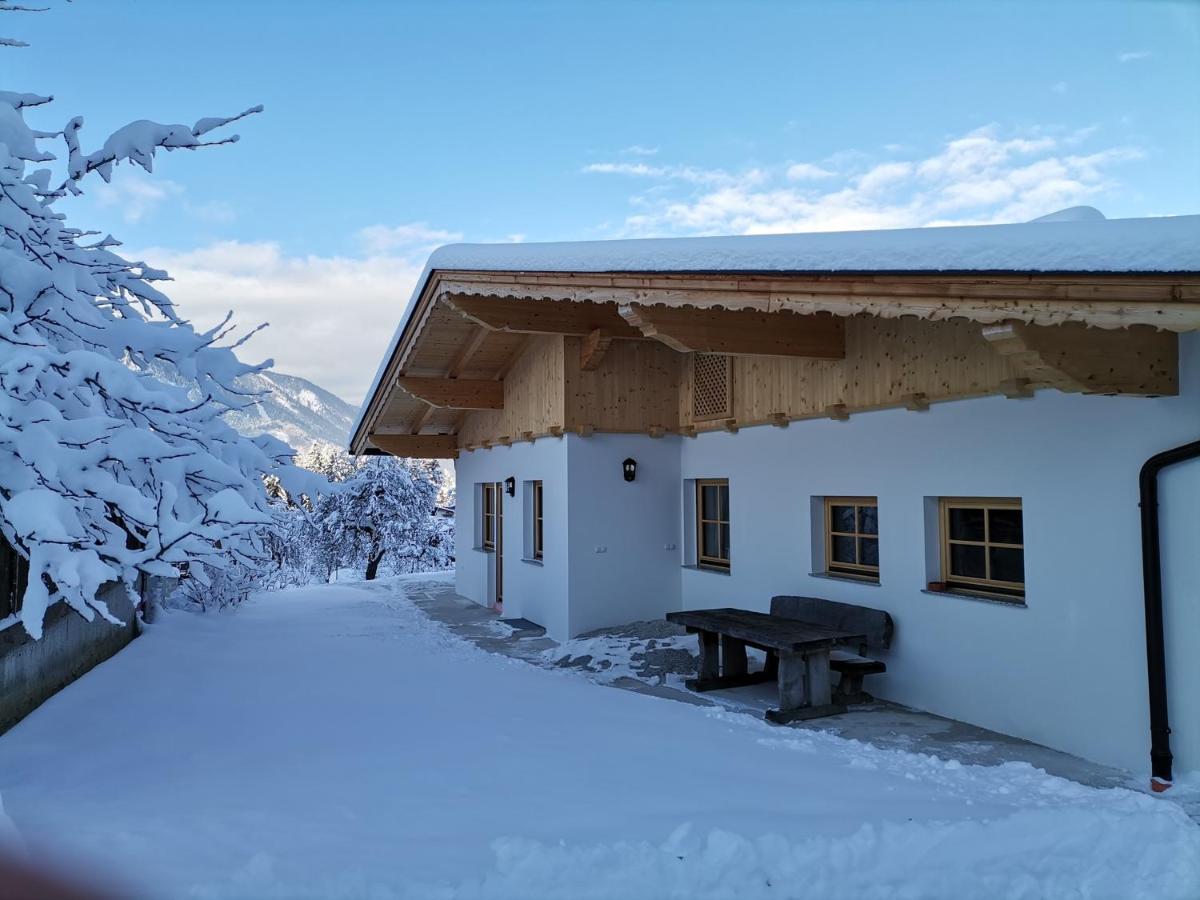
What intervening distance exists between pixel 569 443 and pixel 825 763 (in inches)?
215

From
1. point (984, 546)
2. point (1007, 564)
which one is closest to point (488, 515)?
point (984, 546)

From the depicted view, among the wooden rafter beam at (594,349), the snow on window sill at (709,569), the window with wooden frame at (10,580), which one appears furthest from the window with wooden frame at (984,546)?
the window with wooden frame at (10,580)

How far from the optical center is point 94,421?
8.87ft

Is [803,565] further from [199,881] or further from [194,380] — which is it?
[199,881]

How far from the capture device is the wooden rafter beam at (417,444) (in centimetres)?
1398

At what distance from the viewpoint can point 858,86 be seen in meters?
15.3

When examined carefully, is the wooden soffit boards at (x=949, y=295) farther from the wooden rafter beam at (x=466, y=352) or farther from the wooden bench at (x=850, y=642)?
the wooden rafter beam at (x=466, y=352)

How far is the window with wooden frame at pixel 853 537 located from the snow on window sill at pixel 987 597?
754 millimetres

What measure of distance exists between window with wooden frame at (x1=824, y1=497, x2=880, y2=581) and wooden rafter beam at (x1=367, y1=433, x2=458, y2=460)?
849 centimetres

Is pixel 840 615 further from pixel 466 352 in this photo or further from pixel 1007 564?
pixel 466 352

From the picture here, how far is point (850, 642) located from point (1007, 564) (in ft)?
4.15

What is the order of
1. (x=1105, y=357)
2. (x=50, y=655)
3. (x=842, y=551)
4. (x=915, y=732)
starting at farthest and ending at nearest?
(x=842, y=551) < (x=915, y=732) < (x=50, y=655) < (x=1105, y=357)

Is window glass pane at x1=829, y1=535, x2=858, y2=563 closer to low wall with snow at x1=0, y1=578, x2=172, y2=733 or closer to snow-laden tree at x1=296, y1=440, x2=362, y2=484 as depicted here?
low wall with snow at x1=0, y1=578, x2=172, y2=733

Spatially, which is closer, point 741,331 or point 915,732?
point 915,732
